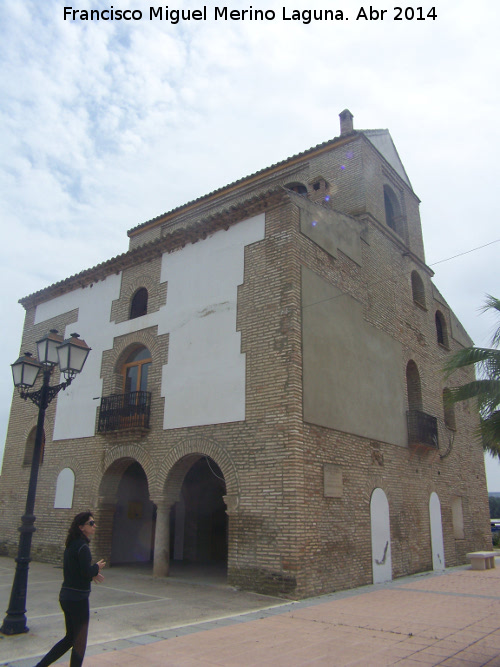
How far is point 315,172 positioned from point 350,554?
36.1 ft

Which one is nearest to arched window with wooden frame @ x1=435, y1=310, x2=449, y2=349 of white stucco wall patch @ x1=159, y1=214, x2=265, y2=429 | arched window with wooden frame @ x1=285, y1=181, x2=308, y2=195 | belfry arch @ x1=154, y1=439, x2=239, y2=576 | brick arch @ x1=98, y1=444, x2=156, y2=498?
arched window with wooden frame @ x1=285, y1=181, x2=308, y2=195

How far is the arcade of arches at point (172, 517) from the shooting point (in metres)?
13.4

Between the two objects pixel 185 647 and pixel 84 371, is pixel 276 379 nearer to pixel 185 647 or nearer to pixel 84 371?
pixel 185 647

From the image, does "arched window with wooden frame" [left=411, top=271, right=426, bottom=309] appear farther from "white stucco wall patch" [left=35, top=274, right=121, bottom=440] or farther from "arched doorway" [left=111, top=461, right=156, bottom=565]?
"arched doorway" [left=111, top=461, right=156, bottom=565]

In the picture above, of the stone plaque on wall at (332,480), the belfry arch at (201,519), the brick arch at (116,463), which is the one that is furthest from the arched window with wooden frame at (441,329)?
the brick arch at (116,463)

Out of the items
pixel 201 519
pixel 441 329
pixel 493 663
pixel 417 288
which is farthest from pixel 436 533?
pixel 493 663

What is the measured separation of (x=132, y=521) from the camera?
47.4ft

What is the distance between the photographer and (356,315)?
1270 cm

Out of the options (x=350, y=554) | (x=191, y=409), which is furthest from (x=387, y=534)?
(x=191, y=409)

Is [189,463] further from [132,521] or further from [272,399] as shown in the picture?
[132,521]

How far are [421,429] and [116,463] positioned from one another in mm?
7960

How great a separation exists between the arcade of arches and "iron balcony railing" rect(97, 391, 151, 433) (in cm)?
105

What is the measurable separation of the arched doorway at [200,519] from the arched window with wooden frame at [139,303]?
4.43 m

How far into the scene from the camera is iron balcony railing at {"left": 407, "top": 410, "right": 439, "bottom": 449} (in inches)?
556
